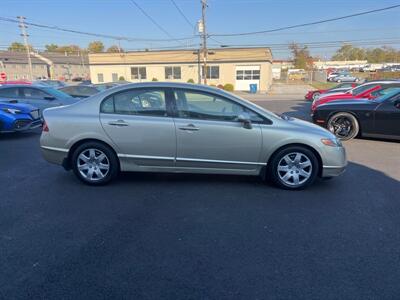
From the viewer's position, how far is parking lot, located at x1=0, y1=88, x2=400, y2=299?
2420 millimetres

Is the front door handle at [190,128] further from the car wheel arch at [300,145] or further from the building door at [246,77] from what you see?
the building door at [246,77]

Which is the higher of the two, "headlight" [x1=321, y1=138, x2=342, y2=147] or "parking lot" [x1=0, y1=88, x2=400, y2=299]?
"headlight" [x1=321, y1=138, x2=342, y2=147]

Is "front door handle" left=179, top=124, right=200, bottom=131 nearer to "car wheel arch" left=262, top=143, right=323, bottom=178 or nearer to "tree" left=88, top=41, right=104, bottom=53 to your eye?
"car wheel arch" left=262, top=143, right=323, bottom=178

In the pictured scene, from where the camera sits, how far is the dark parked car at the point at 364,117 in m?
7.38

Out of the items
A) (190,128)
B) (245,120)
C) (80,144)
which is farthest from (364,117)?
(80,144)

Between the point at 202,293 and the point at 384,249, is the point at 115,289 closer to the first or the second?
the point at 202,293

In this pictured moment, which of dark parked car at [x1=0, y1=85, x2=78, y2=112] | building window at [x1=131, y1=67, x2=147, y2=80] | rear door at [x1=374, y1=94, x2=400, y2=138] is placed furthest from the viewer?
building window at [x1=131, y1=67, x2=147, y2=80]

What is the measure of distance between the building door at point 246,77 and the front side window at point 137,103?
3107 centimetres

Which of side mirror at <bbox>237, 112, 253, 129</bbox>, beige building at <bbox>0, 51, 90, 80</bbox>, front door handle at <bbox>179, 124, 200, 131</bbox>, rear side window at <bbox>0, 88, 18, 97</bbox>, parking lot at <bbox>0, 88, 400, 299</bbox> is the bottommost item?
parking lot at <bbox>0, 88, 400, 299</bbox>

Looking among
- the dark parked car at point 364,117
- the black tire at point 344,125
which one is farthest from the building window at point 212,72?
the black tire at point 344,125

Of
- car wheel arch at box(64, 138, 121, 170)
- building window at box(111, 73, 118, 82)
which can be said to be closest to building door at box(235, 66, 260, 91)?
building window at box(111, 73, 118, 82)

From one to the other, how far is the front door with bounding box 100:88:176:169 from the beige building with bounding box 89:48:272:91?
30580 mm

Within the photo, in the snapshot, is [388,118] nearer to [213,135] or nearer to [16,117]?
[213,135]

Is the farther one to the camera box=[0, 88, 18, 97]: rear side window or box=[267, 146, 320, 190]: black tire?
box=[0, 88, 18, 97]: rear side window
